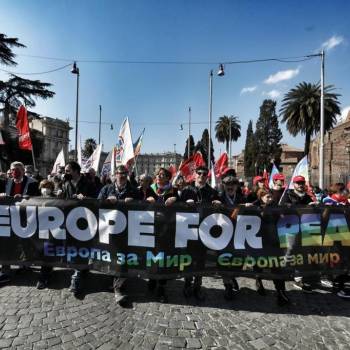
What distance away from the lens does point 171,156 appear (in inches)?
5728

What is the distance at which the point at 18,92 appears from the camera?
24.2m

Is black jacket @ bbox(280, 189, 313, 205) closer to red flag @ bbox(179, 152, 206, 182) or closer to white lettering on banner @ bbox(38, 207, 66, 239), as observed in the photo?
white lettering on banner @ bbox(38, 207, 66, 239)

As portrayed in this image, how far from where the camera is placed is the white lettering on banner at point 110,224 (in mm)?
4566

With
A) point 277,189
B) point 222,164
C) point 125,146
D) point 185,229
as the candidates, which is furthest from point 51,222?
point 222,164

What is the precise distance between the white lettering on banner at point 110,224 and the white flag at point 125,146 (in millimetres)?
4535

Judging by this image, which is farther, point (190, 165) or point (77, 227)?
point (190, 165)

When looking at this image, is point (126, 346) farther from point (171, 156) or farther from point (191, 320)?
point (171, 156)

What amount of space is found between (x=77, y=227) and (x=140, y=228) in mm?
1008

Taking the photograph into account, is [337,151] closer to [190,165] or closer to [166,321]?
[190,165]

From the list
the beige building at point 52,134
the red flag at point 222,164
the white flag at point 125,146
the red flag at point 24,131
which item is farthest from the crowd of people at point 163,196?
the beige building at point 52,134

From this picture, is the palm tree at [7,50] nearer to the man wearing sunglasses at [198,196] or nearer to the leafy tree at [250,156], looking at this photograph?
the man wearing sunglasses at [198,196]

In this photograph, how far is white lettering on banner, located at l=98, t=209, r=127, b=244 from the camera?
457 cm

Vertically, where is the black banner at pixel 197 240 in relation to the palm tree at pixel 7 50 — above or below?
below

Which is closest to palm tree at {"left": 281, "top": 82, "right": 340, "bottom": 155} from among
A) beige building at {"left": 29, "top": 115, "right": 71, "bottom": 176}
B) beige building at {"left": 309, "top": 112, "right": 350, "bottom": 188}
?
beige building at {"left": 309, "top": 112, "right": 350, "bottom": 188}
